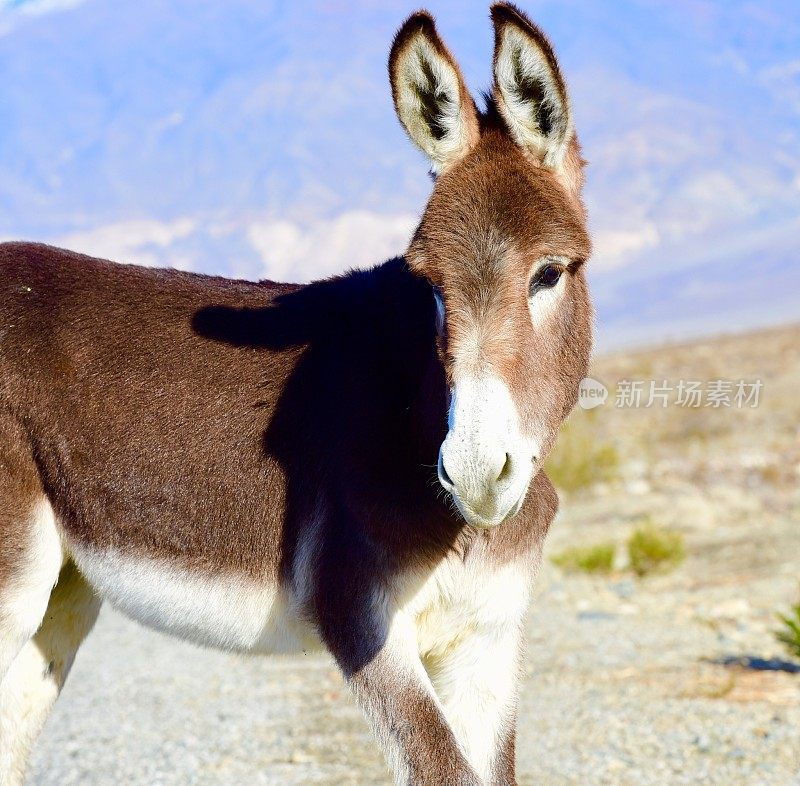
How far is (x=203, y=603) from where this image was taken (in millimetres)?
4297

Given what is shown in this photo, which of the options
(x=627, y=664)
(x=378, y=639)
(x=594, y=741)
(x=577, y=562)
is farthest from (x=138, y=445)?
(x=577, y=562)

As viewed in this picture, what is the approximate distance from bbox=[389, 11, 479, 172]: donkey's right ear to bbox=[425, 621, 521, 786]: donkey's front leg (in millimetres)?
1787

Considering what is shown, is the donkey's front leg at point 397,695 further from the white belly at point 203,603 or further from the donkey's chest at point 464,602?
the white belly at point 203,603

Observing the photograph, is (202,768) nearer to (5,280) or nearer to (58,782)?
(58,782)

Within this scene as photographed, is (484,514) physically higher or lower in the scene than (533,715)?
higher

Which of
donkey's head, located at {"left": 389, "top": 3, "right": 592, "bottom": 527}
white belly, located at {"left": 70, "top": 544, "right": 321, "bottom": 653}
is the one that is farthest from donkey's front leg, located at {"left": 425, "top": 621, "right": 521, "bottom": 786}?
donkey's head, located at {"left": 389, "top": 3, "right": 592, "bottom": 527}

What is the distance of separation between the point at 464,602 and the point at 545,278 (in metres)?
1.22

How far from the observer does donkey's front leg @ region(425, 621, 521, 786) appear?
4.20 m

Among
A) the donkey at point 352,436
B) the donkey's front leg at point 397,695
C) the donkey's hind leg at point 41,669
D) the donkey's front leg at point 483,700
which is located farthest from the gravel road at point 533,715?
the donkey's front leg at point 397,695

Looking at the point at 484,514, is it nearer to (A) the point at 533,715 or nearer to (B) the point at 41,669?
(B) the point at 41,669

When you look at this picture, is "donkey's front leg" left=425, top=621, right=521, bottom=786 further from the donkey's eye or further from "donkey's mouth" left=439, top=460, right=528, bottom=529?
the donkey's eye

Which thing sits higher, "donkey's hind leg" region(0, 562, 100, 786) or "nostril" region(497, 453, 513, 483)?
"nostril" region(497, 453, 513, 483)

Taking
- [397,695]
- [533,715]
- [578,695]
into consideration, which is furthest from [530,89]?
[578,695]

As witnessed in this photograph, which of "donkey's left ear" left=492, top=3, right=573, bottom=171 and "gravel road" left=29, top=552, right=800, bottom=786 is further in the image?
"gravel road" left=29, top=552, right=800, bottom=786
